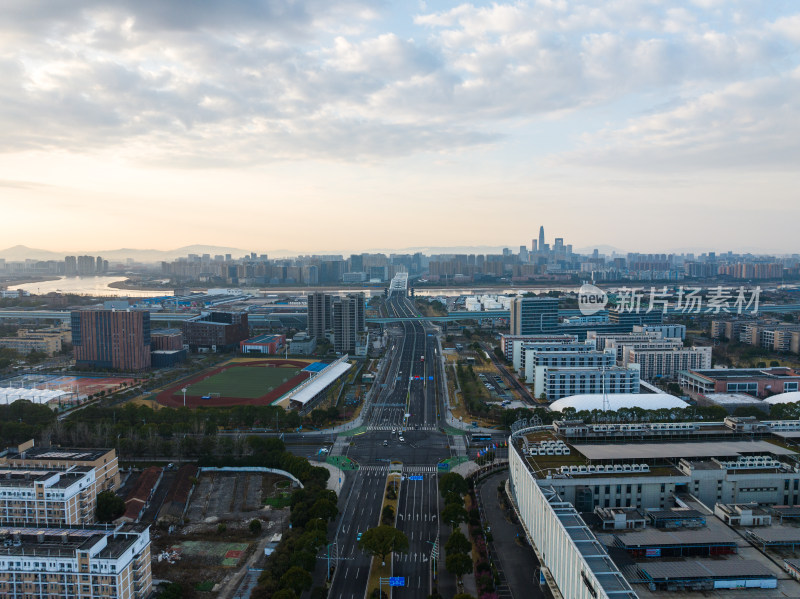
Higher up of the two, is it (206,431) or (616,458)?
(616,458)

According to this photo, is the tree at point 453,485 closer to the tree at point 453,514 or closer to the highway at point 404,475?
the highway at point 404,475

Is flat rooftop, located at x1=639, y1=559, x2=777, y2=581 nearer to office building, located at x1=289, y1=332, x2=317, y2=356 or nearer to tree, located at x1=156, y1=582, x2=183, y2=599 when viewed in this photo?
tree, located at x1=156, y1=582, x2=183, y2=599

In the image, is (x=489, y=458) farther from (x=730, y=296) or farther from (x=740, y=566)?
(x=730, y=296)

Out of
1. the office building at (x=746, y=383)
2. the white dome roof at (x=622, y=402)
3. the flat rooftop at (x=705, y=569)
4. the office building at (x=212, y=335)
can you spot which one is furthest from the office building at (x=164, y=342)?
the flat rooftop at (x=705, y=569)

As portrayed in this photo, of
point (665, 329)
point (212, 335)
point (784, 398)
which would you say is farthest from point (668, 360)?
point (212, 335)

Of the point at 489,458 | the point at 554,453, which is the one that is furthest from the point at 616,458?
the point at 489,458

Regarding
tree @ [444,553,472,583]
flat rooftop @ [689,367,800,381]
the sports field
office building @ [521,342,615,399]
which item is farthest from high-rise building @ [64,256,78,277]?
tree @ [444,553,472,583]
